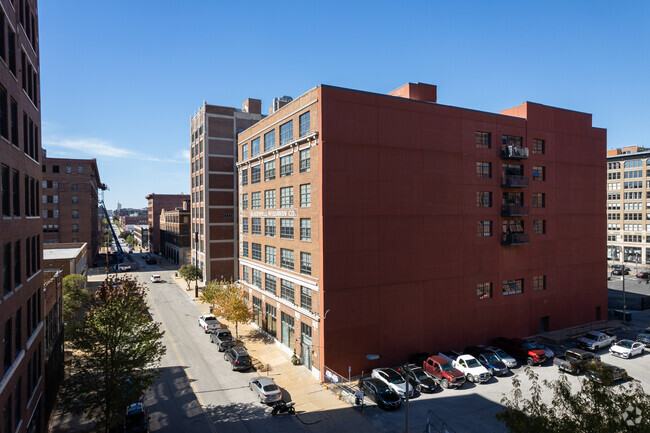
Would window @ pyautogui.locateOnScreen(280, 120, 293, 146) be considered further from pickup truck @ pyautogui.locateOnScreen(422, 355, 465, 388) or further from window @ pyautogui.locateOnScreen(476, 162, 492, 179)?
pickup truck @ pyautogui.locateOnScreen(422, 355, 465, 388)

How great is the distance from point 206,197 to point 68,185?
45.1 m

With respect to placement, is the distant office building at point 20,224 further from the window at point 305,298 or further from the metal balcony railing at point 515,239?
the metal balcony railing at point 515,239

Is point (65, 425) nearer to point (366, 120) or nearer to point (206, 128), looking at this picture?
point (366, 120)

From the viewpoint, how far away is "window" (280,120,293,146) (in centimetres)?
3711

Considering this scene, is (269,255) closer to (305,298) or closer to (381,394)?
(305,298)

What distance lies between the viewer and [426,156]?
117ft

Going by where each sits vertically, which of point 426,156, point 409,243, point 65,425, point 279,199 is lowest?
point 65,425

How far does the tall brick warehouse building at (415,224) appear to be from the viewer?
105ft

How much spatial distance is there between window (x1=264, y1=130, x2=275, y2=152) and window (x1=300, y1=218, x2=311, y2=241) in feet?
35.7

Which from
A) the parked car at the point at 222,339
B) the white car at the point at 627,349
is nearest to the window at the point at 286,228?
the parked car at the point at 222,339

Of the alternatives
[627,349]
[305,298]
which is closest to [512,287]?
[627,349]

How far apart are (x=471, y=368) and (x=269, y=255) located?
22.8 meters

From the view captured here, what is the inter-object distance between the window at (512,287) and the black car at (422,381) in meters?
15.3

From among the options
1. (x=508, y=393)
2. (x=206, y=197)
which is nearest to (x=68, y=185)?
(x=206, y=197)
